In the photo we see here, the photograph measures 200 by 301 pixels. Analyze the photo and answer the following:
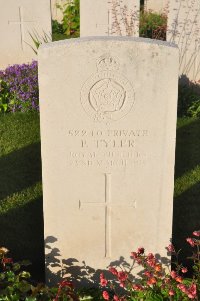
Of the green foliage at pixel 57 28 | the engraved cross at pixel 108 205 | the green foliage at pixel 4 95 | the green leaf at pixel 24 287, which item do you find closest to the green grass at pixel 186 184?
the engraved cross at pixel 108 205

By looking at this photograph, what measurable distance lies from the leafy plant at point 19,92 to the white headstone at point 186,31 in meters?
1.93

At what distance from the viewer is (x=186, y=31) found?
7254mm

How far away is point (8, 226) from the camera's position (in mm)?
4590

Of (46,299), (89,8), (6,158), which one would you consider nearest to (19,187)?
(6,158)

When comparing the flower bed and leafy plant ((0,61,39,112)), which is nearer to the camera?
the flower bed

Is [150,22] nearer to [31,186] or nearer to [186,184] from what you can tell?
[186,184]

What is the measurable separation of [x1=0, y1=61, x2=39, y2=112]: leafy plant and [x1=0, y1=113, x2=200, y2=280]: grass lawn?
0.42 ft

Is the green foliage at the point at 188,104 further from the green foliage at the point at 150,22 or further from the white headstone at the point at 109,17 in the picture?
the green foliage at the point at 150,22

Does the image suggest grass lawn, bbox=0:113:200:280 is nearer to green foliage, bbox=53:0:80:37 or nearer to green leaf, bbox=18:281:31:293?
green leaf, bbox=18:281:31:293

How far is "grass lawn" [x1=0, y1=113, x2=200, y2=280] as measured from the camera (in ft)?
14.5

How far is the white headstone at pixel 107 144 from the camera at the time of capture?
3289 mm

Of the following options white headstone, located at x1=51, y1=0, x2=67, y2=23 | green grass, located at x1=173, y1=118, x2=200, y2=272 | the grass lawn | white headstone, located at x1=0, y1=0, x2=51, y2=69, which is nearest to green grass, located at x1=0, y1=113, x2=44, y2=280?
the grass lawn

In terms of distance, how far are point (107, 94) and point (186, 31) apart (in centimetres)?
422

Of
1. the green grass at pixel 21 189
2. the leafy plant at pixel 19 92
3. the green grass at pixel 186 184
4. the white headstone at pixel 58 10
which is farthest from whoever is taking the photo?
the white headstone at pixel 58 10
